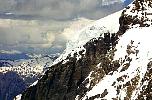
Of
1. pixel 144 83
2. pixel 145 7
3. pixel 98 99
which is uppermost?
pixel 145 7

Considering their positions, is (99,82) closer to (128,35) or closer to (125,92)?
(128,35)

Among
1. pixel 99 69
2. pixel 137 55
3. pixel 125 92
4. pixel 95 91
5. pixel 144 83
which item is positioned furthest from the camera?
pixel 99 69

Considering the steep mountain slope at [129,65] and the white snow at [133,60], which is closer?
the steep mountain slope at [129,65]

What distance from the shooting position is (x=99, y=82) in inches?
6496

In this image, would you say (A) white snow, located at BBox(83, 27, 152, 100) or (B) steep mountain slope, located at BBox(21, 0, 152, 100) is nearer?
(B) steep mountain slope, located at BBox(21, 0, 152, 100)

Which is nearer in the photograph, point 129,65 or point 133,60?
point 133,60

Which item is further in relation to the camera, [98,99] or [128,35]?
[128,35]

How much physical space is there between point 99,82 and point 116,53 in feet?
41.8

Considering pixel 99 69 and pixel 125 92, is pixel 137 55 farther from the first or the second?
pixel 99 69

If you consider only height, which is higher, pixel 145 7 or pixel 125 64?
pixel 145 7

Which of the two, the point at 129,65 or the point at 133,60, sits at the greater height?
the point at 133,60

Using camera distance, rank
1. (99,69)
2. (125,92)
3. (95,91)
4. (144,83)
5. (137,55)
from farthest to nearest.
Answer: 1. (99,69)
2. (95,91)
3. (137,55)
4. (125,92)
5. (144,83)

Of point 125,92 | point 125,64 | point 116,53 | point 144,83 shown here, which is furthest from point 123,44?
point 144,83

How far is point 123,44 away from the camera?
522 feet
